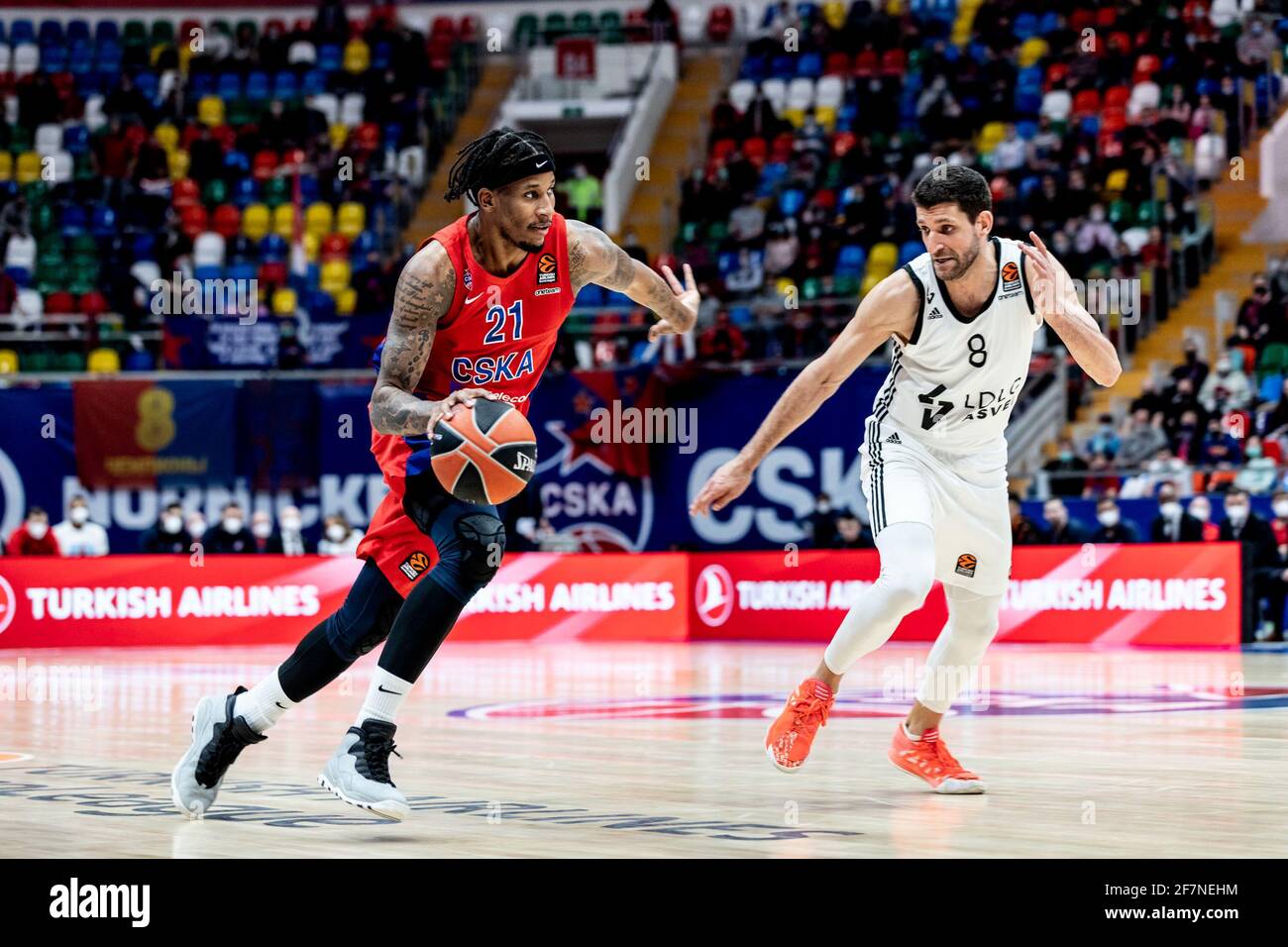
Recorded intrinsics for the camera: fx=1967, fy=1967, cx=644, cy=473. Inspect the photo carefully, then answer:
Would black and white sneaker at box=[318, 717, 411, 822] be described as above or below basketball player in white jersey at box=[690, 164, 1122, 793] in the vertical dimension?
below

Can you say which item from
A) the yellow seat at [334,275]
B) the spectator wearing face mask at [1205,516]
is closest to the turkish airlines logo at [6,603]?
the yellow seat at [334,275]

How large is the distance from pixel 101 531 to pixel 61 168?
9.35 meters

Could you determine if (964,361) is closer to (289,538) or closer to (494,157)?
(494,157)

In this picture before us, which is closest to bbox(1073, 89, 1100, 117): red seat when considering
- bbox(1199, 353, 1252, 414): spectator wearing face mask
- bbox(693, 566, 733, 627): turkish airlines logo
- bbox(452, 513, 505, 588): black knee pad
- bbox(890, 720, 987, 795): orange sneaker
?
bbox(1199, 353, 1252, 414): spectator wearing face mask

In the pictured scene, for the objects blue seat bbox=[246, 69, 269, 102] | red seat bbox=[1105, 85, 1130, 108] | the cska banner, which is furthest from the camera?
blue seat bbox=[246, 69, 269, 102]

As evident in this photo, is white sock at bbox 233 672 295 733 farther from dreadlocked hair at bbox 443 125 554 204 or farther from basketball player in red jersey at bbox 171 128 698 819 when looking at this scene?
dreadlocked hair at bbox 443 125 554 204

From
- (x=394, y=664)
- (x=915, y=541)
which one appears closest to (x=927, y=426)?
(x=915, y=541)

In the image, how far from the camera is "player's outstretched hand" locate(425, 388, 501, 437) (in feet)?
19.9

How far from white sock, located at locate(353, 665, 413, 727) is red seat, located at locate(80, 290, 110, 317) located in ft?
70.5

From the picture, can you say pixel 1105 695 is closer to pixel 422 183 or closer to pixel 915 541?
pixel 915 541

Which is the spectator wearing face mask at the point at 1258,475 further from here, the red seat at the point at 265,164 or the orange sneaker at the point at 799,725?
the red seat at the point at 265,164

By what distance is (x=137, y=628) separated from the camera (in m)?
20.9

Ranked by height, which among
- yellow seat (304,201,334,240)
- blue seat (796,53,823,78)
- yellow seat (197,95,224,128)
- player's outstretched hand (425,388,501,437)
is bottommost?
player's outstretched hand (425,388,501,437)

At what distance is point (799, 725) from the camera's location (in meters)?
7.33
